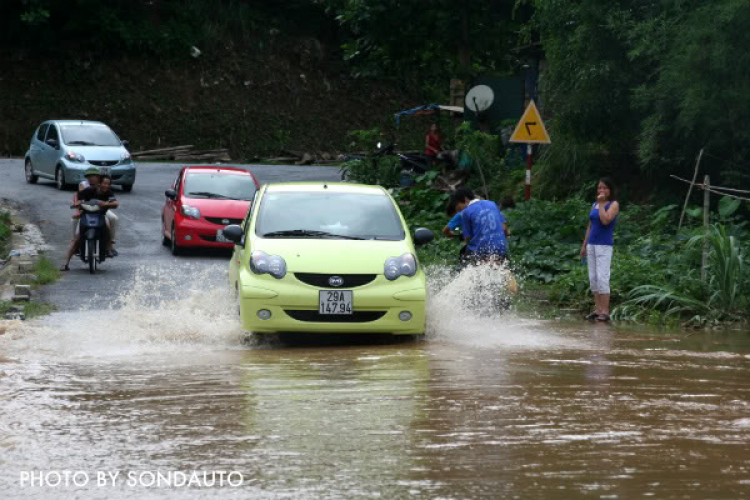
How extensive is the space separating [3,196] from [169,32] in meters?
24.4

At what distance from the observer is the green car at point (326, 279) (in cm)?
1093

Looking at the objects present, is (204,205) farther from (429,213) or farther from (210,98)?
(210,98)

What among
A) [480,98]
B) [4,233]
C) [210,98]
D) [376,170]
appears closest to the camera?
[4,233]

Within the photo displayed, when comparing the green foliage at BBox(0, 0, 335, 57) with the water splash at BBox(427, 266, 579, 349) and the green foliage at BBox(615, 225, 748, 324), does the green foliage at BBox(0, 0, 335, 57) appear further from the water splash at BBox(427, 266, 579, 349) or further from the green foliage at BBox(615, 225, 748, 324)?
the green foliage at BBox(615, 225, 748, 324)

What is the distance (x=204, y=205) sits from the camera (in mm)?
20766

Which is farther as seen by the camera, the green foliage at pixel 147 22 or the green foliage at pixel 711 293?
the green foliage at pixel 147 22

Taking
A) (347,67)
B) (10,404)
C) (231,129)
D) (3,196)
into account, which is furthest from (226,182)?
(347,67)

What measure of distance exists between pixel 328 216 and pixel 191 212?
8771 millimetres

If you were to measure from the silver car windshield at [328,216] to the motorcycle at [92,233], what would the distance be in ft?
19.5

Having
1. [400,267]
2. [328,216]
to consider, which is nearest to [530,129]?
[328,216]

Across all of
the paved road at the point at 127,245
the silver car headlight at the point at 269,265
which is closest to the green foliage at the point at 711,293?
the silver car headlight at the point at 269,265

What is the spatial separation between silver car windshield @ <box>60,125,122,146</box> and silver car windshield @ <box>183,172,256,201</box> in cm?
839

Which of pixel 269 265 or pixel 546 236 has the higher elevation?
pixel 269 265

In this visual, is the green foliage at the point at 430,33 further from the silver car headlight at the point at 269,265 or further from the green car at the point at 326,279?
the silver car headlight at the point at 269,265
